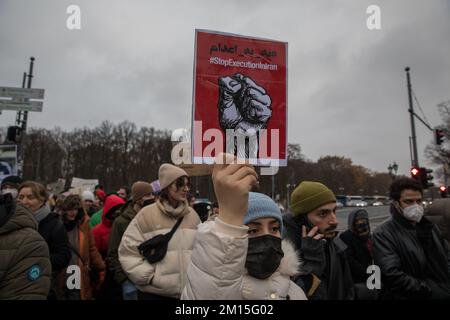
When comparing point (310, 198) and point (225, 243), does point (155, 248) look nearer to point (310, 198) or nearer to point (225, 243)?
point (310, 198)

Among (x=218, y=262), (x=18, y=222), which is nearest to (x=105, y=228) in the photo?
(x=18, y=222)

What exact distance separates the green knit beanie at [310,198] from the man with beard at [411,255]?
770 millimetres

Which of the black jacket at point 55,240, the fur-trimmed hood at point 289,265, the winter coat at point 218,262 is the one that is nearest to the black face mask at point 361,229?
the fur-trimmed hood at point 289,265

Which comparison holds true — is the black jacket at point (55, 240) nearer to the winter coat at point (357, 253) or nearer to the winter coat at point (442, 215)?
the winter coat at point (357, 253)

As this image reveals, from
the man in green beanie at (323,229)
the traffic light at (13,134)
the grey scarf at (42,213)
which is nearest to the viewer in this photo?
the man in green beanie at (323,229)

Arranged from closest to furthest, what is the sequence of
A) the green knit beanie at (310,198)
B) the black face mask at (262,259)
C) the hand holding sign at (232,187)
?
the hand holding sign at (232,187) → the black face mask at (262,259) → the green knit beanie at (310,198)

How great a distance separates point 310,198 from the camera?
2.59m

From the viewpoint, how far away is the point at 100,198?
7.85 m

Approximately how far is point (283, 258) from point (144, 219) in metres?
1.56

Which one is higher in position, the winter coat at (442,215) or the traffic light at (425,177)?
the traffic light at (425,177)

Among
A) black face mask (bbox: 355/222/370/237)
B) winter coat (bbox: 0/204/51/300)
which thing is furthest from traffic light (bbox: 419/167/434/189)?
winter coat (bbox: 0/204/51/300)

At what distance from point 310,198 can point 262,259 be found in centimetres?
101

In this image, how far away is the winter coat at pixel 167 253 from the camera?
2746 mm
